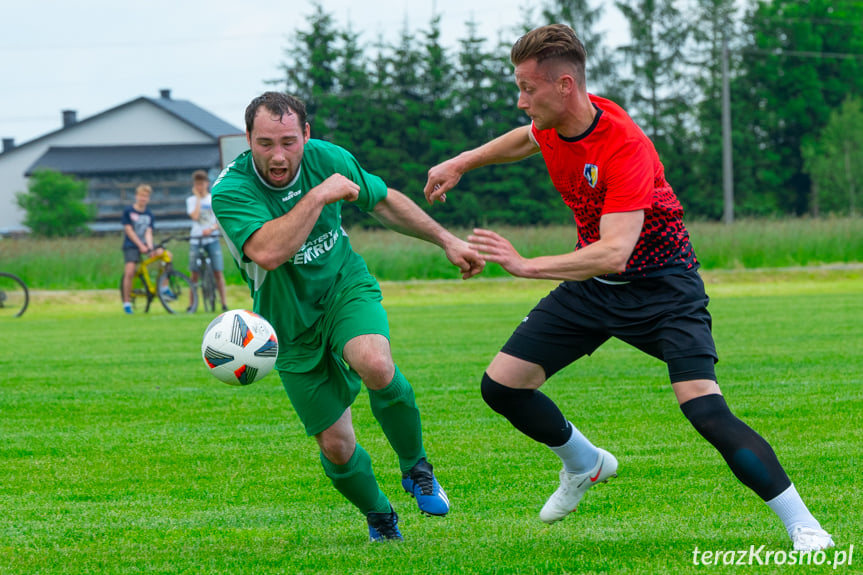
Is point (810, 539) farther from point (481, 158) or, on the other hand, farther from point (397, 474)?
point (397, 474)

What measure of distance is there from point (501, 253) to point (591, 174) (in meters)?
0.67

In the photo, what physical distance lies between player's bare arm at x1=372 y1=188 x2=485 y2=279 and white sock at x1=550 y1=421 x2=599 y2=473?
37.0 inches

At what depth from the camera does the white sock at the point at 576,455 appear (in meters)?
5.13

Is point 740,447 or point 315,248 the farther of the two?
point 315,248

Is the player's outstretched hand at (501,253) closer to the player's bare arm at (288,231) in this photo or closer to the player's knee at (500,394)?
the player's bare arm at (288,231)

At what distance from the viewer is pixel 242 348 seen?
15.7 ft

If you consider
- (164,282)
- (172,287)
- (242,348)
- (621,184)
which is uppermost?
(621,184)

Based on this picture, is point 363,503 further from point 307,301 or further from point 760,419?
point 760,419

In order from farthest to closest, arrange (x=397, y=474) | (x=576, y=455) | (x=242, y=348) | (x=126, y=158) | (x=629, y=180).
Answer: (x=126, y=158), (x=397, y=474), (x=576, y=455), (x=242, y=348), (x=629, y=180)

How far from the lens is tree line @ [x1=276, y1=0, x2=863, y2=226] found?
55688 millimetres

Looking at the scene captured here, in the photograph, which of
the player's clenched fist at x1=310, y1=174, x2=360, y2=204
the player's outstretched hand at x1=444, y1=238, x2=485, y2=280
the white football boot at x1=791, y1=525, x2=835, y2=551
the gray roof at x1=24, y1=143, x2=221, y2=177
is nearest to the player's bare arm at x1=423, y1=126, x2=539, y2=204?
the player's outstretched hand at x1=444, y1=238, x2=485, y2=280

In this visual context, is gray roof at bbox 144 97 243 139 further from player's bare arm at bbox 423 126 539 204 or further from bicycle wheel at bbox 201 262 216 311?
player's bare arm at bbox 423 126 539 204

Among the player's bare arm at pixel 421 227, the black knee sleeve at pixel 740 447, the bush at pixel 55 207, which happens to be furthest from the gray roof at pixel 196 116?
the black knee sleeve at pixel 740 447

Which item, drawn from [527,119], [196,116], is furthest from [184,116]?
[527,119]
